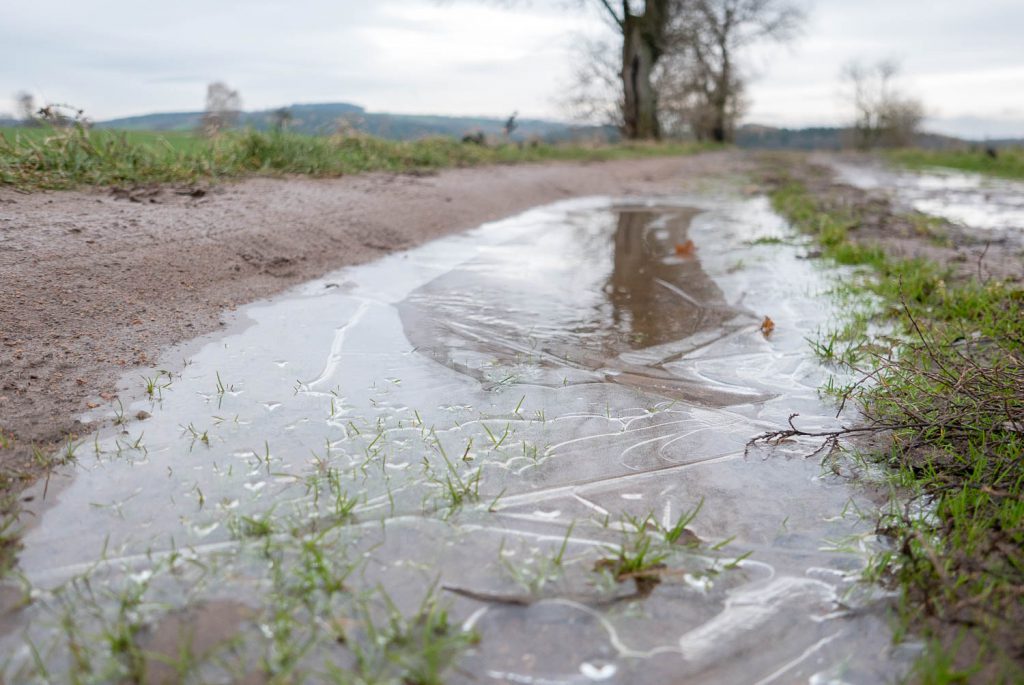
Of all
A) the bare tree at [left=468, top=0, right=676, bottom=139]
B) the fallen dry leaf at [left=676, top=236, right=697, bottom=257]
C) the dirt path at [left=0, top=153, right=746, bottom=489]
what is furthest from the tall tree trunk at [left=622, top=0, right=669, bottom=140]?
the fallen dry leaf at [left=676, top=236, right=697, bottom=257]

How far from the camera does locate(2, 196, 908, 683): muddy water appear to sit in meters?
1.37

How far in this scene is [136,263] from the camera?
11.8ft

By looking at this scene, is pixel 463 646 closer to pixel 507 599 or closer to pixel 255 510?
pixel 507 599

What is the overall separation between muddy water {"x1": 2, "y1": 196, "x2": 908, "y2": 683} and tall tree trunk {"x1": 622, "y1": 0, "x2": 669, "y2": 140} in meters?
18.8

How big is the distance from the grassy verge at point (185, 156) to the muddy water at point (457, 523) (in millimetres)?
2310

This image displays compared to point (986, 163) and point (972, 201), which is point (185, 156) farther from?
point (986, 163)

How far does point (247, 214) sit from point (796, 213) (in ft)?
19.3

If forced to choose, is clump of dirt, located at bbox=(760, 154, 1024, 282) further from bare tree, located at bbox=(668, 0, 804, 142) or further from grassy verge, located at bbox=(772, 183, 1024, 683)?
bare tree, located at bbox=(668, 0, 804, 142)

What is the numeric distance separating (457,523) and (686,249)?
4.44 m

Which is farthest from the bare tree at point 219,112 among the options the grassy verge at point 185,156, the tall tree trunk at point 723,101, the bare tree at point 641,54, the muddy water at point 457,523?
the tall tree trunk at point 723,101

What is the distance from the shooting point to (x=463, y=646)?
138cm

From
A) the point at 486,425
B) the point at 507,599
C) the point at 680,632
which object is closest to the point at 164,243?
the point at 486,425

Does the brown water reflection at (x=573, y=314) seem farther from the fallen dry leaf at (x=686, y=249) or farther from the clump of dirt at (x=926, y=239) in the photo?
the clump of dirt at (x=926, y=239)

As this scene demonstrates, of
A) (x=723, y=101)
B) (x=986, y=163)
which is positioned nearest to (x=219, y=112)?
(x=986, y=163)
